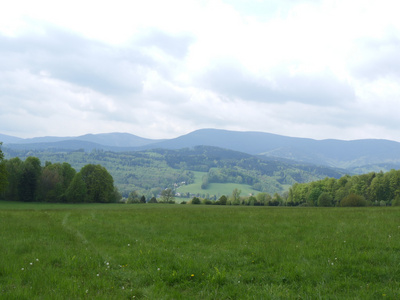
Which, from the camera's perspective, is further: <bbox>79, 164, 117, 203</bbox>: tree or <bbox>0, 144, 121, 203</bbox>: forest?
<bbox>79, 164, 117, 203</bbox>: tree

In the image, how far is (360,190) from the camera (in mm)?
86625

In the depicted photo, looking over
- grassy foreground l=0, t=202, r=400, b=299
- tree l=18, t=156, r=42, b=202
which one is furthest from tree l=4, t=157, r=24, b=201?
grassy foreground l=0, t=202, r=400, b=299

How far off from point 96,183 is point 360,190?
89223 millimetres

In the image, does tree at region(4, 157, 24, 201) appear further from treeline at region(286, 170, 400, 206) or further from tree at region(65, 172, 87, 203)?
treeline at region(286, 170, 400, 206)

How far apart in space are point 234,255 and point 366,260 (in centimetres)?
436

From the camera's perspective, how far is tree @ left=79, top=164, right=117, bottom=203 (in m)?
85.4

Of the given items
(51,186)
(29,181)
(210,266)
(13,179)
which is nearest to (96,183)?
(51,186)

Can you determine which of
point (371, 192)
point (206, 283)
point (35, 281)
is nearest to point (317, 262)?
point (206, 283)

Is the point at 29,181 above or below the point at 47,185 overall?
above

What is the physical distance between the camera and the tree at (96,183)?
8538 cm

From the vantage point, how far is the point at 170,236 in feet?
44.5

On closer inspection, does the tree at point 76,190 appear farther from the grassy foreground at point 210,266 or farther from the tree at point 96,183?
the grassy foreground at point 210,266

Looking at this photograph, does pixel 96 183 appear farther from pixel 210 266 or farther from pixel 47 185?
pixel 210 266

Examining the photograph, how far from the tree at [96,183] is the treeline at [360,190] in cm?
6940
